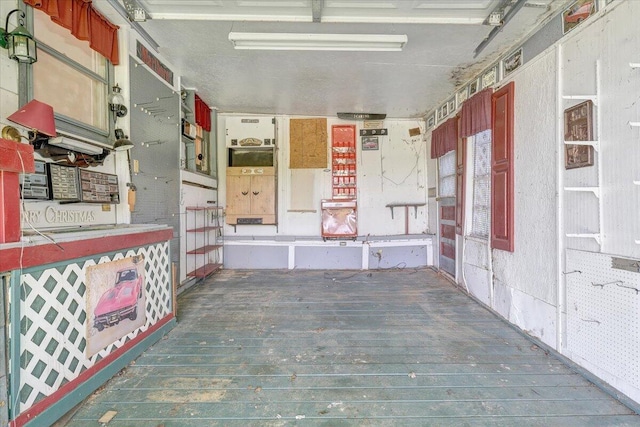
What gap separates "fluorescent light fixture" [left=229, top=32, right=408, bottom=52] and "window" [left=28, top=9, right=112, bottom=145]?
4.13ft

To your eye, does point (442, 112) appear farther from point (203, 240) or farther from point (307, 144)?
point (203, 240)

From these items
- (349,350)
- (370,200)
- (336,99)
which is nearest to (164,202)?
(349,350)

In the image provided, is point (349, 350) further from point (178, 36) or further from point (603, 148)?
point (178, 36)

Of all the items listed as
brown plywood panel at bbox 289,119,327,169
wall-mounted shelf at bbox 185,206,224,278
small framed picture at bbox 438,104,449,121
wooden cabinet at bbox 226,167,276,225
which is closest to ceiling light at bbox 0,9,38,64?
wall-mounted shelf at bbox 185,206,224,278

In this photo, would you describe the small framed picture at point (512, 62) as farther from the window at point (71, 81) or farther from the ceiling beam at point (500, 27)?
the window at point (71, 81)

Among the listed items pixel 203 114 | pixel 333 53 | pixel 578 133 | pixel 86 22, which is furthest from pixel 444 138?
pixel 86 22

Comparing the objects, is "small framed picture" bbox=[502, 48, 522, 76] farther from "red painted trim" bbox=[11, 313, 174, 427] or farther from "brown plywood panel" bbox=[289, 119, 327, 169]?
"red painted trim" bbox=[11, 313, 174, 427]

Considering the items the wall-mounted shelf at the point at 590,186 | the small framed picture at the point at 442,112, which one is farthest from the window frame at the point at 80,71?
the small framed picture at the point at 442,112

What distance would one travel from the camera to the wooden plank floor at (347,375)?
1.70 meters

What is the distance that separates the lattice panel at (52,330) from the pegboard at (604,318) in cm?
344

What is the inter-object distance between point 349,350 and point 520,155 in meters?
2.53

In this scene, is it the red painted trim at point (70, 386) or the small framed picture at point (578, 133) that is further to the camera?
the small framed picture at point (578, 133)

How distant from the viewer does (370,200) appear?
566 centimetres

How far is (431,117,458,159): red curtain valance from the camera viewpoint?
4.25 metres
